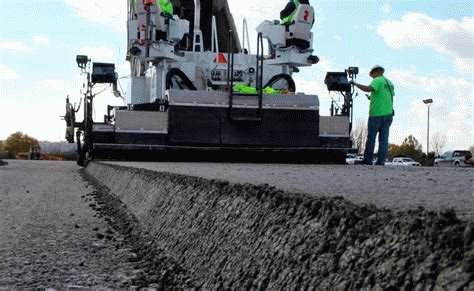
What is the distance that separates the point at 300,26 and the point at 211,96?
13.2ft

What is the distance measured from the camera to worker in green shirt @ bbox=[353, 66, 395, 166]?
34.6 ft

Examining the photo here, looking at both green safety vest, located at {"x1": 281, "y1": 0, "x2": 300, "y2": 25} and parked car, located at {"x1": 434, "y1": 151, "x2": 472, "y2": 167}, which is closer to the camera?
green safety vest, located at {"x1": 281, "y1": 0, "x2": 300, "y2": 25}

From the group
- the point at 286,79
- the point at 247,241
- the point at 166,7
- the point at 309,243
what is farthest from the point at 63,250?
the point at 166,7

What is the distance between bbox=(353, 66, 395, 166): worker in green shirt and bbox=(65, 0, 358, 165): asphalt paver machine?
4.15ft

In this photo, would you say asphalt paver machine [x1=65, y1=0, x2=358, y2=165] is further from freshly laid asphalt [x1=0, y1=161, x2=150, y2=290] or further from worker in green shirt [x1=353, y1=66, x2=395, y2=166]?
freshly laid asphalt [x1=0, y1=161, x2=150, y2=290]

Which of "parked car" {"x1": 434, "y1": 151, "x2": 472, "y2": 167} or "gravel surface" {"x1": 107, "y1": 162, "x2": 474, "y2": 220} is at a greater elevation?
"gravel surface" {"x1": 107, "y1": 162, "x2": 474, "y2": 220}

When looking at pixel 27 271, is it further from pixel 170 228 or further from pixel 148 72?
pixel 148 72

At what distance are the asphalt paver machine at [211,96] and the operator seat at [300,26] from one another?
0.07 ft

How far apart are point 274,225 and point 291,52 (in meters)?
12.5

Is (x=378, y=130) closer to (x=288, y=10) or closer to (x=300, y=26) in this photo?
A: (x=300, y=26)

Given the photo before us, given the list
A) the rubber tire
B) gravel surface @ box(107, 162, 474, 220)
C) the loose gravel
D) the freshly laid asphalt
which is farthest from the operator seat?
the loose gravel

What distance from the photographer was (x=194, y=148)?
11375 mm

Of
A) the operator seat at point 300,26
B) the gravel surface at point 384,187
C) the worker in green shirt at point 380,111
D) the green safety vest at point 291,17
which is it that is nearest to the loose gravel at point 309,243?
the gravel surface at point 384,187

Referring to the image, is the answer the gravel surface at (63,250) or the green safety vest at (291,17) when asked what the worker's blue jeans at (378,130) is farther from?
the gravel surface at (63,250)
